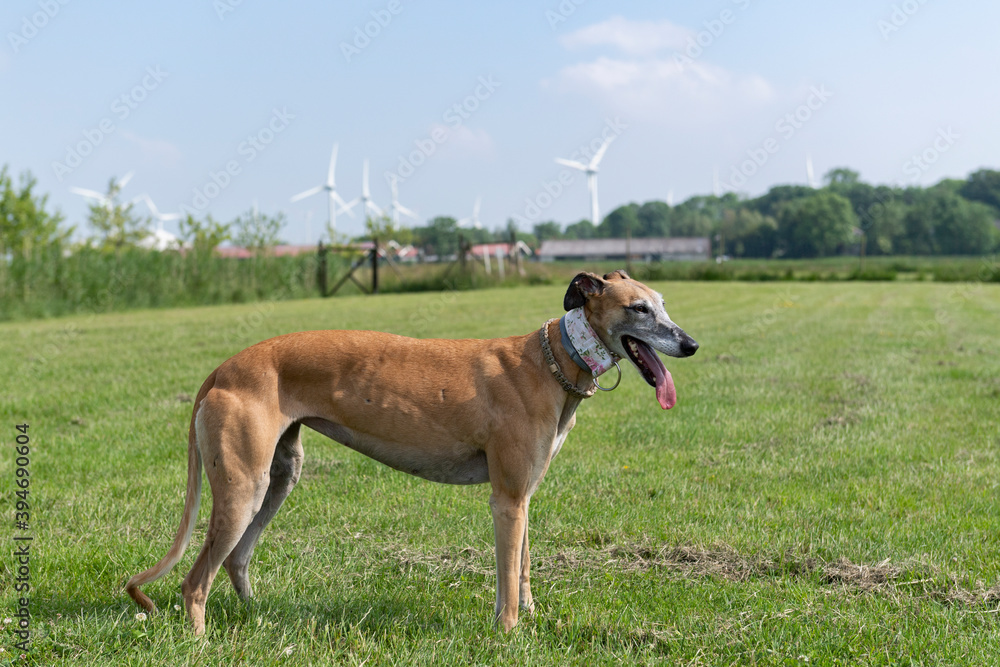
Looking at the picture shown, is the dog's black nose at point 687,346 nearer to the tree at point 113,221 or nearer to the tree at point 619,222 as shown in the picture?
the tree at point 113,221

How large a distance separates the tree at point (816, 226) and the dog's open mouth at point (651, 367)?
3741 inches

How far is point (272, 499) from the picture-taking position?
3.70m

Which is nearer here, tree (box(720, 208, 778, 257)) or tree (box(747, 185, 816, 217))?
tree (box(720, 208, 778, 257))

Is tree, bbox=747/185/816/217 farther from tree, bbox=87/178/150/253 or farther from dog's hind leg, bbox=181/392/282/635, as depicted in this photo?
dog's hind leg, bbox=181/392/282/635

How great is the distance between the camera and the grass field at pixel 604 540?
3203 millimetres

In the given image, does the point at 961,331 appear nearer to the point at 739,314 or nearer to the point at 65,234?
the point at 739,314

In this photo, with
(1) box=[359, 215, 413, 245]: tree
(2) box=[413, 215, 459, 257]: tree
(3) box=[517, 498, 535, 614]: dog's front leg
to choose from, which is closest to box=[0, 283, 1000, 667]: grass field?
(3) box=[517, 498, 535, 614]: dog's front leg

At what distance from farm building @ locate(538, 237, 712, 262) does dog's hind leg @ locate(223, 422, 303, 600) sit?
257ft

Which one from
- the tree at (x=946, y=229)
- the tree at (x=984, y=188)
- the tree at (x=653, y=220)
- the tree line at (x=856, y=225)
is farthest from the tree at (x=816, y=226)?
the tree at (x=984, y=188)

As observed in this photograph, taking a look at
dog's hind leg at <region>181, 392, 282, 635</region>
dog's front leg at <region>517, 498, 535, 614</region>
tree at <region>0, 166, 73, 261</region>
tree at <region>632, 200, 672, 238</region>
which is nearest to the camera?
dog's hind leg at <region>181, 392, 282, 635</region>

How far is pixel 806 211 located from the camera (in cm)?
9150

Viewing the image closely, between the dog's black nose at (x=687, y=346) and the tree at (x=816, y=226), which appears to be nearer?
the dog's black nose at (x=687, y=346)

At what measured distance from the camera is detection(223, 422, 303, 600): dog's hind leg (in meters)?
3.60

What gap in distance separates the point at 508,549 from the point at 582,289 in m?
1.19
